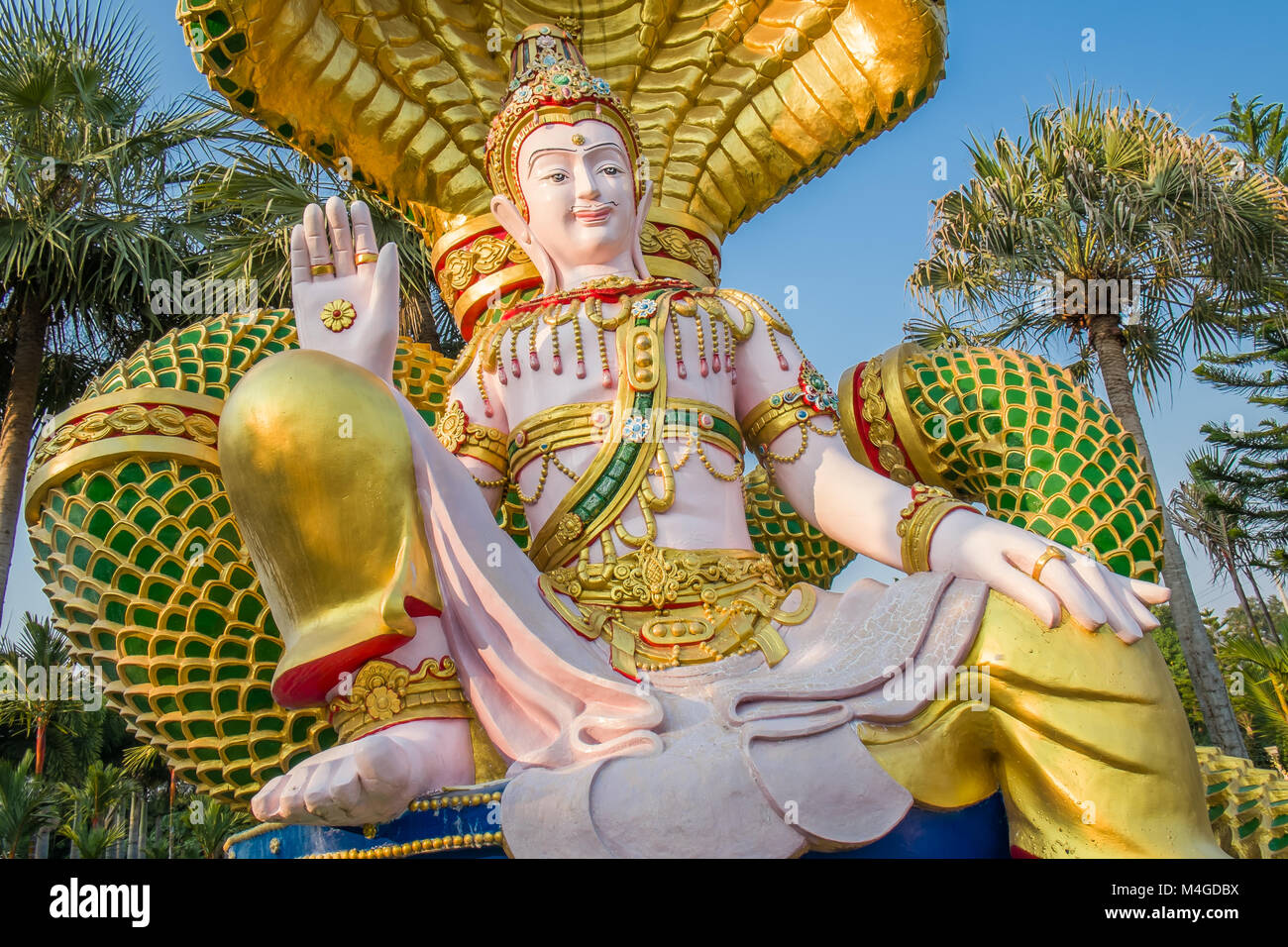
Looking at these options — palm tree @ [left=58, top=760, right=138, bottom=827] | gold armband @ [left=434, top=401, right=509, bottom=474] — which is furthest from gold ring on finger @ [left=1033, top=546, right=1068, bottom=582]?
palm tree @ [left=58, top=760, right=138, bottom=827]

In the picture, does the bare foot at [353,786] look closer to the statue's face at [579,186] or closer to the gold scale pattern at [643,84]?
the statue's face at [579,186]

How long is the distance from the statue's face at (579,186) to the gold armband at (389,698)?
1715 mm

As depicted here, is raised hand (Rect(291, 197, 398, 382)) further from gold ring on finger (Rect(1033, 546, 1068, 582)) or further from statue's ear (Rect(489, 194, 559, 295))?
gold ring on finger (Rect(1033, 546, 1068, 582))

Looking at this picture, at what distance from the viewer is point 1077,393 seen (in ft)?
12.8

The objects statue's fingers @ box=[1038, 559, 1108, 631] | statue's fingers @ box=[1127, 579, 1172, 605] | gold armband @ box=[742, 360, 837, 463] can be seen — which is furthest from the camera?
gold armband @ box=[742, 360, 837, 463]

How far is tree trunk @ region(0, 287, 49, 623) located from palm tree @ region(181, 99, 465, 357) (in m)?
1.75

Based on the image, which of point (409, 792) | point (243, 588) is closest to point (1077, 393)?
point (409, 792)

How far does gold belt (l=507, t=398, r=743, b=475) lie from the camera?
3.82 m

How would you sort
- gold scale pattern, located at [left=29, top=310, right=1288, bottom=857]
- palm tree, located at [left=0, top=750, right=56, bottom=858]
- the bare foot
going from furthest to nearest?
palm tree, located at [left=0, top=750, right=56, bottom=858] → gold scale pattern, located at [left=29, top=310, right=1288, bottom=857] → the bare foot

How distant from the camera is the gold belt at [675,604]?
3432 millimetres

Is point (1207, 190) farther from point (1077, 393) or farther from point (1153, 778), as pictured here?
point (1153, 778)

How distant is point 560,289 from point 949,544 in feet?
5.70

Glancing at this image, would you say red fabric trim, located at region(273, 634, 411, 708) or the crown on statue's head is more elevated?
the crown on statue's head

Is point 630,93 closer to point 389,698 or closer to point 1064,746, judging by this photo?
point 389,698
